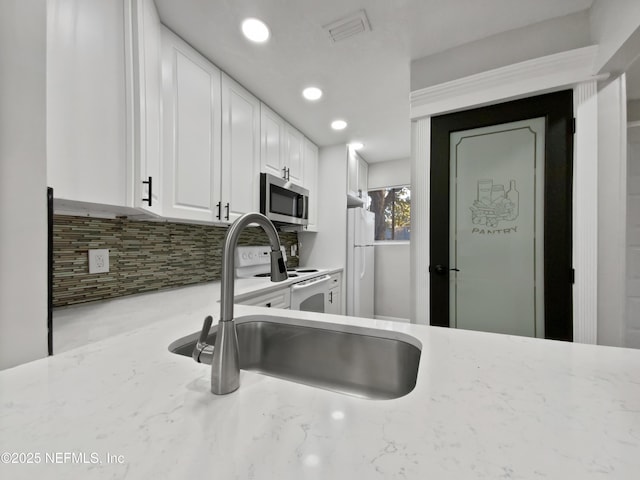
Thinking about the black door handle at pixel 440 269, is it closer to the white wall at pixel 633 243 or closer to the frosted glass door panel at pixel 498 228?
the frosted glass door panel at pixel 498 228

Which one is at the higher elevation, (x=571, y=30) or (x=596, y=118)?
(x=571, y=30)

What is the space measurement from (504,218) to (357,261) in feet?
5.95

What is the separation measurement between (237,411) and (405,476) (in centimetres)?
27

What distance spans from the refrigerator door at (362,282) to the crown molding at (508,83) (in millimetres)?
1827

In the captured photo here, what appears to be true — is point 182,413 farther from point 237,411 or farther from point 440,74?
point 440,74

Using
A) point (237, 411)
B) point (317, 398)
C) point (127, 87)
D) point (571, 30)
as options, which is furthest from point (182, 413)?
point (571, 30)

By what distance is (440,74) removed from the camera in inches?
70.7

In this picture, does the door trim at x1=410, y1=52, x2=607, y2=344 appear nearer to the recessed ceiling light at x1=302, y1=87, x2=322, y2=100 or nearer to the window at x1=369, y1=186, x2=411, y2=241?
the recessed ceiling light at x1=302, y1=87, x2=322, y2=100

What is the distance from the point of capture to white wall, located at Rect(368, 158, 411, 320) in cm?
384

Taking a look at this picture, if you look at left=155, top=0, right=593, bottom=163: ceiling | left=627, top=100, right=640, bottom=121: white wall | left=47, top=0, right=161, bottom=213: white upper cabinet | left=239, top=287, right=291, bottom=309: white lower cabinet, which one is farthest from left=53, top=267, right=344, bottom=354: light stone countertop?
left=627, top=100, right=640, bottom=121: white wall

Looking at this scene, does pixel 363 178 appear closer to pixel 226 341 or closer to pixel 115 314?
pixel 115 314

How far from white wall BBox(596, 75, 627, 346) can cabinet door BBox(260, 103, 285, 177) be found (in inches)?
85.7

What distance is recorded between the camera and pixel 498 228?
169 cm

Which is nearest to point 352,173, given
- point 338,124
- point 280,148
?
point 338,124
